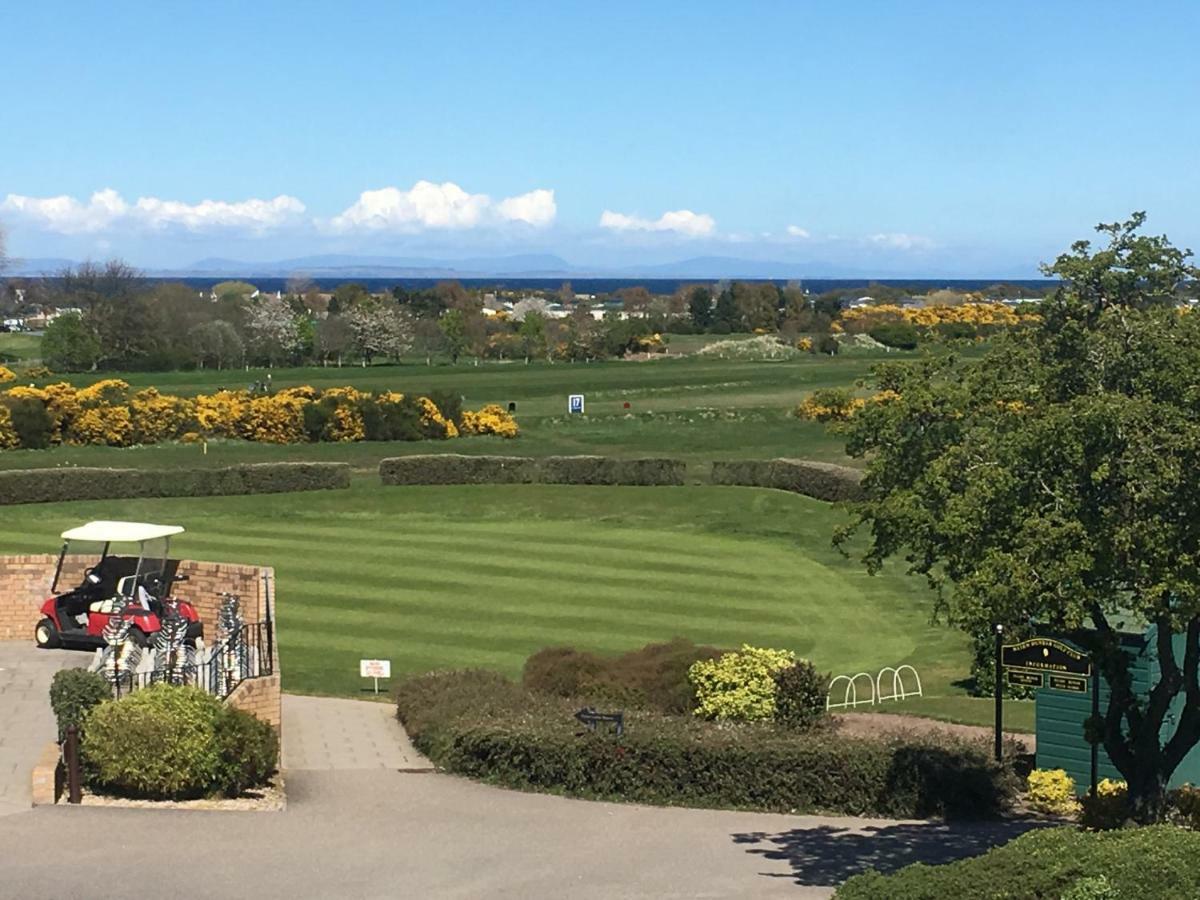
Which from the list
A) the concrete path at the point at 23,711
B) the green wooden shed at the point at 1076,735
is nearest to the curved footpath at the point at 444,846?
the concrete path at the point at 23,711

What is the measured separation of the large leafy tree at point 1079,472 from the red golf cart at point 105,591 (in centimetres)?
1295

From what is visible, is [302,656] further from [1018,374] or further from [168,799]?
[1018,374]

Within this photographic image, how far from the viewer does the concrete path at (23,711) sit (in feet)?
57.6

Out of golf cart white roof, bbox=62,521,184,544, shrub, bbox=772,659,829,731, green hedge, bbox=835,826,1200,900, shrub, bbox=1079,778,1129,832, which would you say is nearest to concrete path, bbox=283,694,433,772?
golf cart white roof, bbox=62,521,184,544

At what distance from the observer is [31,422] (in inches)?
2175

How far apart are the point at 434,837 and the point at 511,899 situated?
2.47 m

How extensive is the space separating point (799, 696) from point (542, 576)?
41.9 feet

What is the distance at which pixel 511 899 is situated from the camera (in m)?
14.3

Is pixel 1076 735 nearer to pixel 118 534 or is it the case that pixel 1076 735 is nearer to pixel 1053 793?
pixel 1053 793

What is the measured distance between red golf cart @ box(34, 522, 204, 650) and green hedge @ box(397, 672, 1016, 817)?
756cm

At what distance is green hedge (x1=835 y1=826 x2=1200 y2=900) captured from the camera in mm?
10422

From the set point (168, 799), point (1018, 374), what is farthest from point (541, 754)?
point (1018, 374)

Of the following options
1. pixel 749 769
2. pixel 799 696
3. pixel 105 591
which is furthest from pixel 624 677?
pixel 105 591

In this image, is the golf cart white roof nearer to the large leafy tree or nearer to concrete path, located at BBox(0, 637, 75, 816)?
concrete path, located at BBox(0, 637, 75, 816)
